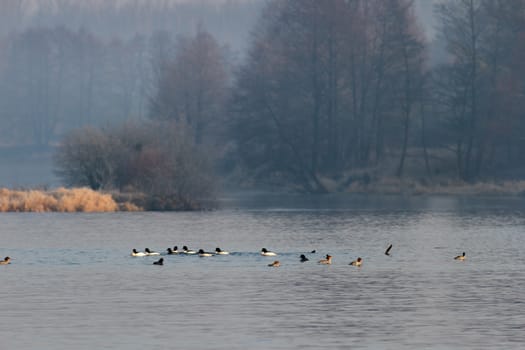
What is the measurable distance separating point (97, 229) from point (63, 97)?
116 meters

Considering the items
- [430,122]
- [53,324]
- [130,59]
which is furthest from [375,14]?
[130,59]

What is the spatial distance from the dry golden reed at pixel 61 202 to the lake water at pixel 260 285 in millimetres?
2007

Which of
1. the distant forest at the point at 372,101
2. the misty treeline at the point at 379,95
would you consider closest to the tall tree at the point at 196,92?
the distant forest at the point at 372,101

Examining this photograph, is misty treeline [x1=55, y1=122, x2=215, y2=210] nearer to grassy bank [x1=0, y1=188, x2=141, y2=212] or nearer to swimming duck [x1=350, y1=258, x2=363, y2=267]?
grassy bank [x1=0, y1=188, x2=141, y2=212]

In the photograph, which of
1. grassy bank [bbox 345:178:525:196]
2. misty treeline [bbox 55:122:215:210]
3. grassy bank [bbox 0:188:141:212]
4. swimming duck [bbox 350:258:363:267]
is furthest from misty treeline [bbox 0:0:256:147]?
swimming duck [bbox 350:258:363:267]

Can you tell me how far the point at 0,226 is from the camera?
5941 centimetres

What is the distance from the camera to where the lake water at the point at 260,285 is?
26047 millimetres

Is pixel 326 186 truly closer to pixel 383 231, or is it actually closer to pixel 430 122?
pixel 430 122

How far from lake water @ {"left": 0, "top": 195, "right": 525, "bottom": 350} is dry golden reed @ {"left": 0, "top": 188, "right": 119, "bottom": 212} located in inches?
79.0

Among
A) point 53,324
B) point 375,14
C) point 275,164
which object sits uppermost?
point 375,14

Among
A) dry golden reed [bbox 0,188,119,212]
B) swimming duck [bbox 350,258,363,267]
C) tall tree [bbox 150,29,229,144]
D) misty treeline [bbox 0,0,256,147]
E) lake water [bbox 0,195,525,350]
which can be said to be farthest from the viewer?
misty treeline [bbox 0,0,256,147]

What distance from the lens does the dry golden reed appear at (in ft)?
Answer: 221

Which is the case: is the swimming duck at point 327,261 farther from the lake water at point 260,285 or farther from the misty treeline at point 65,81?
the misty treeline at point 65,81

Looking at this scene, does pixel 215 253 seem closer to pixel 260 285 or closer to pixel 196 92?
pixel 260 285
